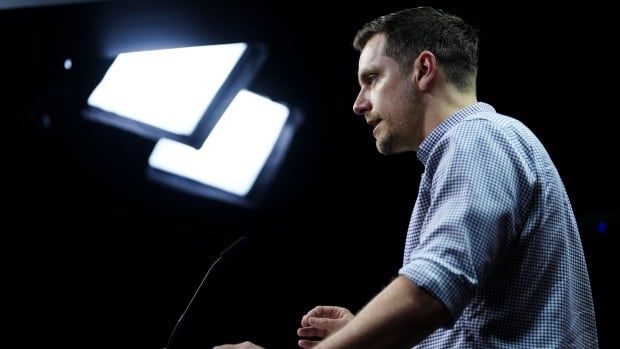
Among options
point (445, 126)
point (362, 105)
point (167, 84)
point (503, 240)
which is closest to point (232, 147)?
point (167, 84)

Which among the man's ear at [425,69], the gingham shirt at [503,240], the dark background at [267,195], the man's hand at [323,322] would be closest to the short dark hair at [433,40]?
the man's ear at [425,69]

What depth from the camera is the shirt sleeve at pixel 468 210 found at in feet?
2.89

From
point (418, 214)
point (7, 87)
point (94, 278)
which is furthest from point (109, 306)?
point (418, 214)

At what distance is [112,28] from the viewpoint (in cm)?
255

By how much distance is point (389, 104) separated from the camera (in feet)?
4.38

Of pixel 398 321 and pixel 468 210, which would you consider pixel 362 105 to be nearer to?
pixel 468 210

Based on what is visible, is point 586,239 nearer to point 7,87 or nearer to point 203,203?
point 203,203

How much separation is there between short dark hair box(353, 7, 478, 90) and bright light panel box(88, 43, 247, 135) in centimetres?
135

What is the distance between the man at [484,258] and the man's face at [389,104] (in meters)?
0.05

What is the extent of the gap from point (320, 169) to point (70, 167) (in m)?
1.17

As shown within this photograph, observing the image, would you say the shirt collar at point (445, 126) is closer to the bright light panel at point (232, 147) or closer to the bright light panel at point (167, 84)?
the bright light panel at point (167, 84)

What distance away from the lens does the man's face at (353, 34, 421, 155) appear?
1321 mm

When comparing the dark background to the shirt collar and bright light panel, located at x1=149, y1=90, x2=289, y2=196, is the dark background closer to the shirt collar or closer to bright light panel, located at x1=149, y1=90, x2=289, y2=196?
bright light panel, located at x1=149, y1=90, x2=289, y2=196

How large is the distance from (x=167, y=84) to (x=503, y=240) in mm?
2038
